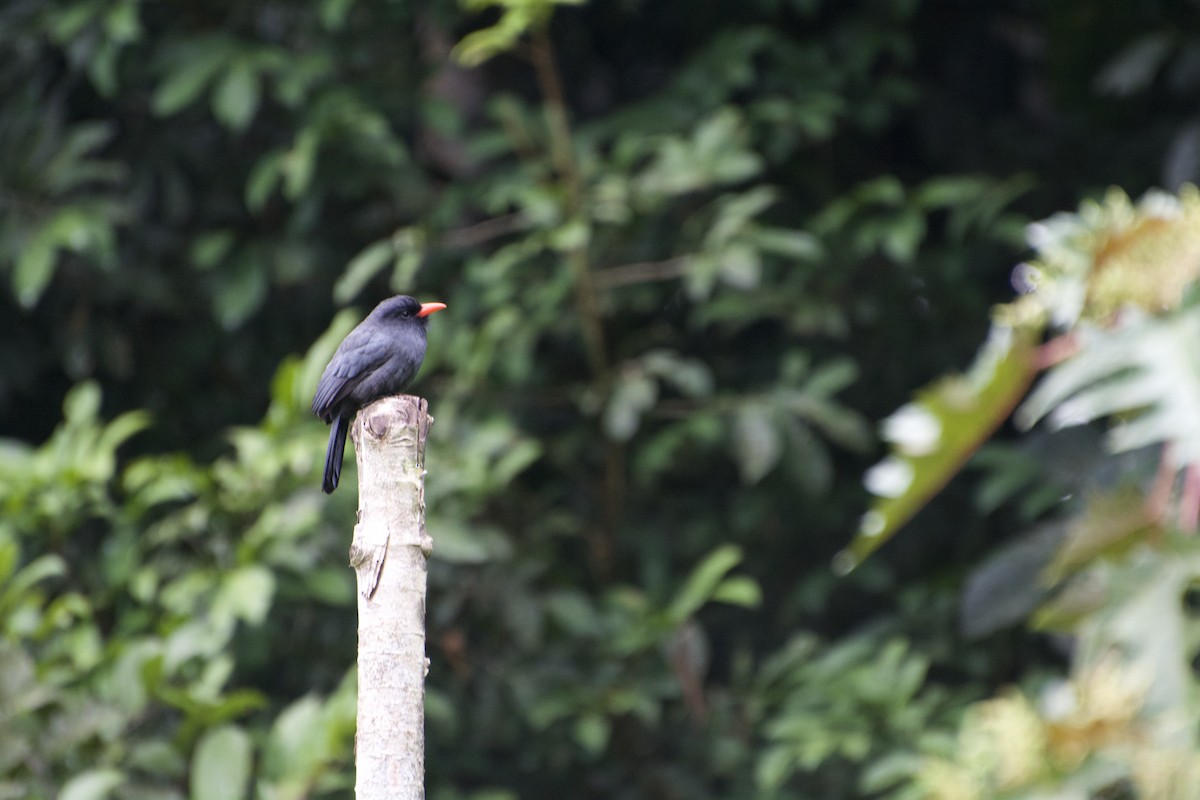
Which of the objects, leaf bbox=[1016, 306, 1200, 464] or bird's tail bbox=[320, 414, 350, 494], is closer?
leaf bbox=[1016, 306, 1200, 464]

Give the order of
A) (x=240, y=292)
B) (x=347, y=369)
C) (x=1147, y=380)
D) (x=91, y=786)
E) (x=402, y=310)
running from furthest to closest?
(x=240, y=292), (x=402, y=310), (x=91, y=786), (x=347, y=369), (x=1147, y=380)

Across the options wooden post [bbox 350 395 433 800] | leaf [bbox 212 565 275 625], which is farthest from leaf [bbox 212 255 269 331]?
wooden post [bbox 350 395 433 800]

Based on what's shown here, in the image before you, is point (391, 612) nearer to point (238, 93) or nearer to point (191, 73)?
point (238, 93)

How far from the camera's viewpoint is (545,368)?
4430mm

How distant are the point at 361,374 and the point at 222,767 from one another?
0.91 m

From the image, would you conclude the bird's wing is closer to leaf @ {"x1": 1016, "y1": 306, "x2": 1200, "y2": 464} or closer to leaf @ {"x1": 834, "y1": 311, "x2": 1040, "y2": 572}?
leaf @ {"x1": 834, "y1": 311, "x2": 1040, "y2": 572}

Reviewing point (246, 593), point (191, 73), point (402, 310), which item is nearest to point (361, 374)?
point (402, 310)

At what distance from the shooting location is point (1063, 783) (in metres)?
1.42

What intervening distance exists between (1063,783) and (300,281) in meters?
3.42

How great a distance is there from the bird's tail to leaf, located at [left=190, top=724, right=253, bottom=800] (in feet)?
2.06

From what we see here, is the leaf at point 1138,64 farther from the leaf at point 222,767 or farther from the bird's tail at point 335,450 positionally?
the leaf at point 222,767

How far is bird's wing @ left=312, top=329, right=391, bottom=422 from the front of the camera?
279 centimetres

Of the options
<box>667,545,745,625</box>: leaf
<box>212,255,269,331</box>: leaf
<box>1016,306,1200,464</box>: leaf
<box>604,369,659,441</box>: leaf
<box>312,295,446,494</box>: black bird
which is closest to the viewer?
<box>1016,306,1200,464</box>: leaf

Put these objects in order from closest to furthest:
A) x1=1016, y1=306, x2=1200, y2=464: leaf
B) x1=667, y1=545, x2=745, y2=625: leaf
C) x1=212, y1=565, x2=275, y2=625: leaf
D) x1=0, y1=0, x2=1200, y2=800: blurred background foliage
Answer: x1=1016, y1=306, x2=1200, y2=464: leaf, x1=212, y1=565, x2=275, y2=625: leaf, x1=0, y1=0, x2=1200, y2=800: blurred background foliage, x1=667, y1=545, x2=745, y2=625: leaf
